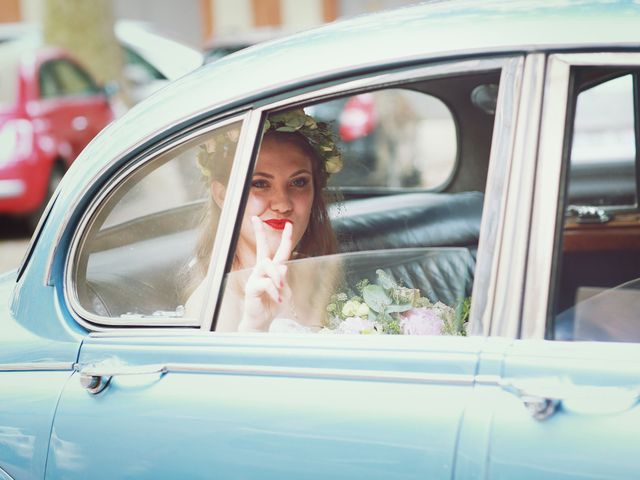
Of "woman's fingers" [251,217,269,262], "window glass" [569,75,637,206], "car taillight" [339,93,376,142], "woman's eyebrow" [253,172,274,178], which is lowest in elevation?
"woman's fingers" [251,217,269,262]

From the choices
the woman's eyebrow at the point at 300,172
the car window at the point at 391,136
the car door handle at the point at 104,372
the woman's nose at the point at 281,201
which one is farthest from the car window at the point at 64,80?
the car door handle at the point at 104,372

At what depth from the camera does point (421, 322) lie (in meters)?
2.23

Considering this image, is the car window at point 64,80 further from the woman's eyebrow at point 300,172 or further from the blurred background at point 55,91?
the woman's eyebrow at point 300,172

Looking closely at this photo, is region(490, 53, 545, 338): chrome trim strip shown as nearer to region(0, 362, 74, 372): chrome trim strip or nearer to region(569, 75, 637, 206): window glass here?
region(569, 75, 637, 206): window glass

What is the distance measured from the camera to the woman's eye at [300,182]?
245 centimetres

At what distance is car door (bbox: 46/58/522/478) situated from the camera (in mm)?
1779

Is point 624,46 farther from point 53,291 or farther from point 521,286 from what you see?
point 53,291

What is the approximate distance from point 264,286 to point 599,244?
1.74 meters

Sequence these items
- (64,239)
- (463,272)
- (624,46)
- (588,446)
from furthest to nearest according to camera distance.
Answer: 1. (463,272)
2. (64,239)
3. (624,46)
4. (588,446)

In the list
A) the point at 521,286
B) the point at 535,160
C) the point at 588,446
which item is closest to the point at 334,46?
the point at 535,160

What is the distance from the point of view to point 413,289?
245 cm

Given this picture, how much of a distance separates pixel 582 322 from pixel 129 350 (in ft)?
3.16

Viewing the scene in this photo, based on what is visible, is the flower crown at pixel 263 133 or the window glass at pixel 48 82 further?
the window glass at pixel 48 82

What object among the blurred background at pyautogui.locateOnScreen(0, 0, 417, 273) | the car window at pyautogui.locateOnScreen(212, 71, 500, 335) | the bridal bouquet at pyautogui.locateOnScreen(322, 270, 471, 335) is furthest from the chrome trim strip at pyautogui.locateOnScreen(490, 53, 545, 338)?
the blurred background at pyautogui.locateOnScreen(0, 0, 417, 273)
